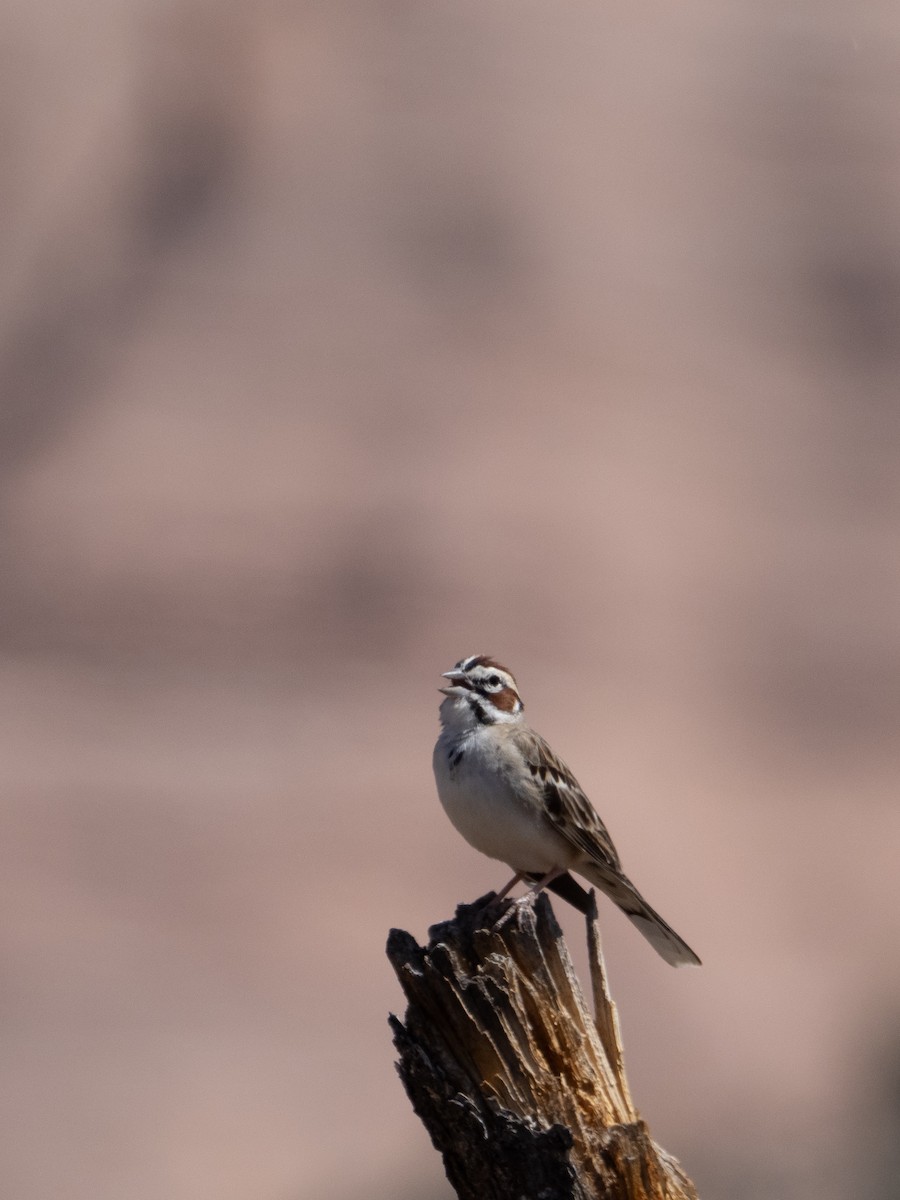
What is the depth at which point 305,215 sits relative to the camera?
48.2 m

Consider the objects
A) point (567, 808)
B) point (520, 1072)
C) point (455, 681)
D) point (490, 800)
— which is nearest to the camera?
point (520, 1072)

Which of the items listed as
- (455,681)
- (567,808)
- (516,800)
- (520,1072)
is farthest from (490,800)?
(520,1072)

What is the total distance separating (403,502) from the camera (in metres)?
42.8

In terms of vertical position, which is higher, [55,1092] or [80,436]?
[80,436]

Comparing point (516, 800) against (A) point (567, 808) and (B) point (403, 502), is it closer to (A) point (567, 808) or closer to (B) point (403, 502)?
(A) point (567, 808)

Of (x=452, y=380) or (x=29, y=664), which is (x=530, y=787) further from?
(x=452, y=380)

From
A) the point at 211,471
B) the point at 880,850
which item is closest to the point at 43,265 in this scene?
the point at 211,471

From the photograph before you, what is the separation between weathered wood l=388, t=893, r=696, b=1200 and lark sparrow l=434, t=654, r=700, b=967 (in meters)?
2.08

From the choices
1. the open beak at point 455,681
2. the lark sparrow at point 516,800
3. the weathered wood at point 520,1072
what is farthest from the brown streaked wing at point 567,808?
the weathered wood at point 520,1072

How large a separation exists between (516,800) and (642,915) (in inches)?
35.6

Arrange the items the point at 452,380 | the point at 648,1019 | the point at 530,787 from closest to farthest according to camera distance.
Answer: the point at 530,787
the point at 648,1019
the point at 452,380

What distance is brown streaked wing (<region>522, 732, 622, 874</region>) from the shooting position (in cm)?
909

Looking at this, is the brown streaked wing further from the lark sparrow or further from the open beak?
the open beak

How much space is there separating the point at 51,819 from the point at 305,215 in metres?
19.9
